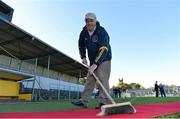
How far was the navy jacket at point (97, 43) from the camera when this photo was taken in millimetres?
4105

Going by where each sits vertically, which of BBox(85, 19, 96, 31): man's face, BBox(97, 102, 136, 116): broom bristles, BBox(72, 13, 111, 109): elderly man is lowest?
BBox(97, 102, 136, 116): broom bristles

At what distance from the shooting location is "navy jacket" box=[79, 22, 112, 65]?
411 cm

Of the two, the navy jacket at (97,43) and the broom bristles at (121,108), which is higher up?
the navy jacket at (97,43)

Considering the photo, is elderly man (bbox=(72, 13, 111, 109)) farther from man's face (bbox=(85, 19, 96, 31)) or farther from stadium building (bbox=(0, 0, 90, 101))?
stadium building (bbox=(0, 0, 90, 101))

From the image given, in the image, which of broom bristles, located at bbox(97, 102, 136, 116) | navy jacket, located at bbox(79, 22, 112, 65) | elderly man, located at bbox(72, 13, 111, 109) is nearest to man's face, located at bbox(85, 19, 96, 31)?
elderly man, located at bbox(72, 13, 111, 109)

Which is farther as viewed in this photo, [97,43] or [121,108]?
[97,43]

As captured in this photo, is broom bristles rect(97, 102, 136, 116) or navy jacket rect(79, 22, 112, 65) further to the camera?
navy jacket rect(79, 22, 112, 65)

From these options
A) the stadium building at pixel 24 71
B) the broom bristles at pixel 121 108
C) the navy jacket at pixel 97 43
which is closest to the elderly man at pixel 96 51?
the navy jacket at pixel 97 43

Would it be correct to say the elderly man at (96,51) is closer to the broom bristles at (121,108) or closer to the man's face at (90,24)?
the man's face at (90,24)

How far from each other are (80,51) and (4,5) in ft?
51.5

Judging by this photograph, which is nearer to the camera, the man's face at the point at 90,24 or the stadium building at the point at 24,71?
the man's face at the point at 90,24

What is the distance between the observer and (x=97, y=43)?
4391mm

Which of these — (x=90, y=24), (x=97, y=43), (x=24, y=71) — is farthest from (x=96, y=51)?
(x=24, y=71)

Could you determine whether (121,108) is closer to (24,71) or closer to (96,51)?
(96,51)
